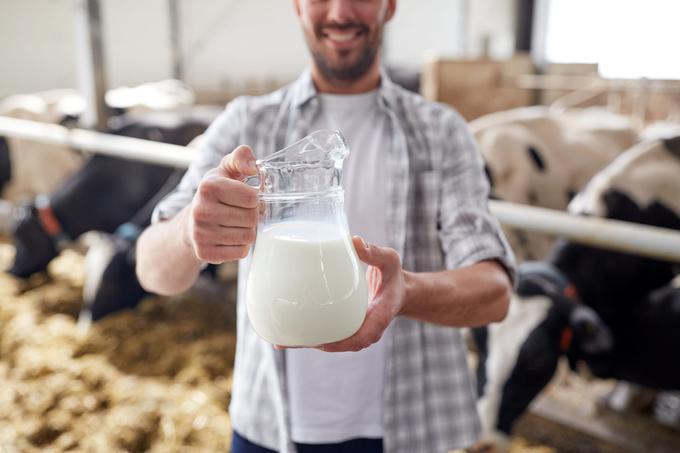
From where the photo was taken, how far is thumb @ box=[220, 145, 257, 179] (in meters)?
0.69

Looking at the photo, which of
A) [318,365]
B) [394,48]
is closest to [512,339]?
[318,365]

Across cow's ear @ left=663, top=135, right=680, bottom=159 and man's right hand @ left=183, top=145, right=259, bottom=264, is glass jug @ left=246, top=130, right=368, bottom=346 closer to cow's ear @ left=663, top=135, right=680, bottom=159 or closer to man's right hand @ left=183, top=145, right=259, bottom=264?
man's right hand @ left=183, top=145, right=259, bottom=264

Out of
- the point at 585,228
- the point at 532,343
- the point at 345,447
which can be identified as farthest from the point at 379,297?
the point at 532,343

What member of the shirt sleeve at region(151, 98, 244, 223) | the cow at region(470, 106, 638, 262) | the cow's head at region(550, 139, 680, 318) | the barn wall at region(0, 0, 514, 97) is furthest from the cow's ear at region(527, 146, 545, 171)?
the barn wall at region(0, 0, 514, 97)

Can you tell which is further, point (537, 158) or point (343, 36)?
point (537, 158)

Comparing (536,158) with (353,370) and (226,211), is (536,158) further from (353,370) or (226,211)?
(226,211)

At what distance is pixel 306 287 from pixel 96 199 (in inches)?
121

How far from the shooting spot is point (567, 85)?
5.24m

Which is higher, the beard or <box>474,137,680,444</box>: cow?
the beard

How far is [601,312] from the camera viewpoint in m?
2.44

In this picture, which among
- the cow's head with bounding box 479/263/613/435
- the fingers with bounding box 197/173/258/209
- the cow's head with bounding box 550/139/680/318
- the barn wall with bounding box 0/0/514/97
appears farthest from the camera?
the barn wall with bounding box 0/0/514/97

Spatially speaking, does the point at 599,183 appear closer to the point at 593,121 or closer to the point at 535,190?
the point at 535,190

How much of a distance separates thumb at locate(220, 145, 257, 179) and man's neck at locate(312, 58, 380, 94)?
0.44 m

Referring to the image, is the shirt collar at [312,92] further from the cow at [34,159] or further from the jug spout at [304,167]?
the cow at [34,159]
